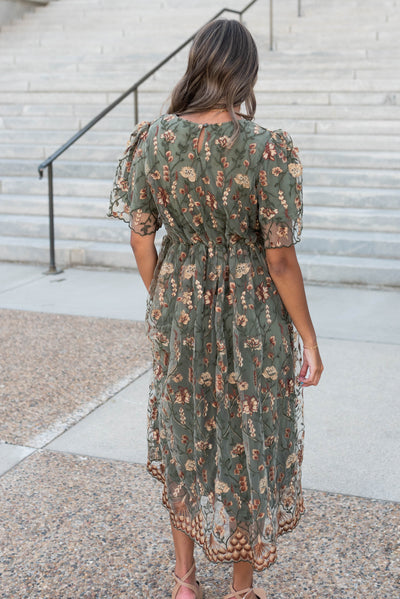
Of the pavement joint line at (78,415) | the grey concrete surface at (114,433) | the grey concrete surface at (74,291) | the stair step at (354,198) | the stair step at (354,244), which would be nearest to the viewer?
the grey concrete surface at (114,433)

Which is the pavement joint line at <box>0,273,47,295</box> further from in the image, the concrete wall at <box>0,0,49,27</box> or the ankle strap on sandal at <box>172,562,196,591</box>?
the concrete wall at <box>0,0,49,27</box>

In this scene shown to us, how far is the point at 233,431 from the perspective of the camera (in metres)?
2.24

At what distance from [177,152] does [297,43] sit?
396 inches

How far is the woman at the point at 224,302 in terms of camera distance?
2051mm

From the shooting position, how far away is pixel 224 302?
219cm

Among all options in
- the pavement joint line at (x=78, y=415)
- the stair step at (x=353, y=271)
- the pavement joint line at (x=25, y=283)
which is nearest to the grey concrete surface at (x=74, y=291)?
the pavement joint line at (x=25, y=283)

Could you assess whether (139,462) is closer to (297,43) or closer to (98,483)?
(98,483)

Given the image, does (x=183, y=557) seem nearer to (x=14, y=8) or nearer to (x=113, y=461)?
(x=113, y=461)

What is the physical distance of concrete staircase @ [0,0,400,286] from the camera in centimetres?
749

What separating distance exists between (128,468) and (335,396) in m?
1.38

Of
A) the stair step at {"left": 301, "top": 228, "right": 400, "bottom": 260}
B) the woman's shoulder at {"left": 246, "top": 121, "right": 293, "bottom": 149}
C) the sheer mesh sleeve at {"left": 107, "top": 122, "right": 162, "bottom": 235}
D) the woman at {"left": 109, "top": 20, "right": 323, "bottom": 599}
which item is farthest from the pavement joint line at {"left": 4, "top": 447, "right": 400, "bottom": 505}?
the stair step at {"left": 301, "top": 228, "right": 400, "bottom": 260}

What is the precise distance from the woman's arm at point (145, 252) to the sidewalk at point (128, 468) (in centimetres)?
108

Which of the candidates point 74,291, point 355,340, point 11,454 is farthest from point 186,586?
point 74,291

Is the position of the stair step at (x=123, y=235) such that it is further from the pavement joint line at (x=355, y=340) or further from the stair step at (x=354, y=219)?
the pavement joint line at (x=355, y=340)
